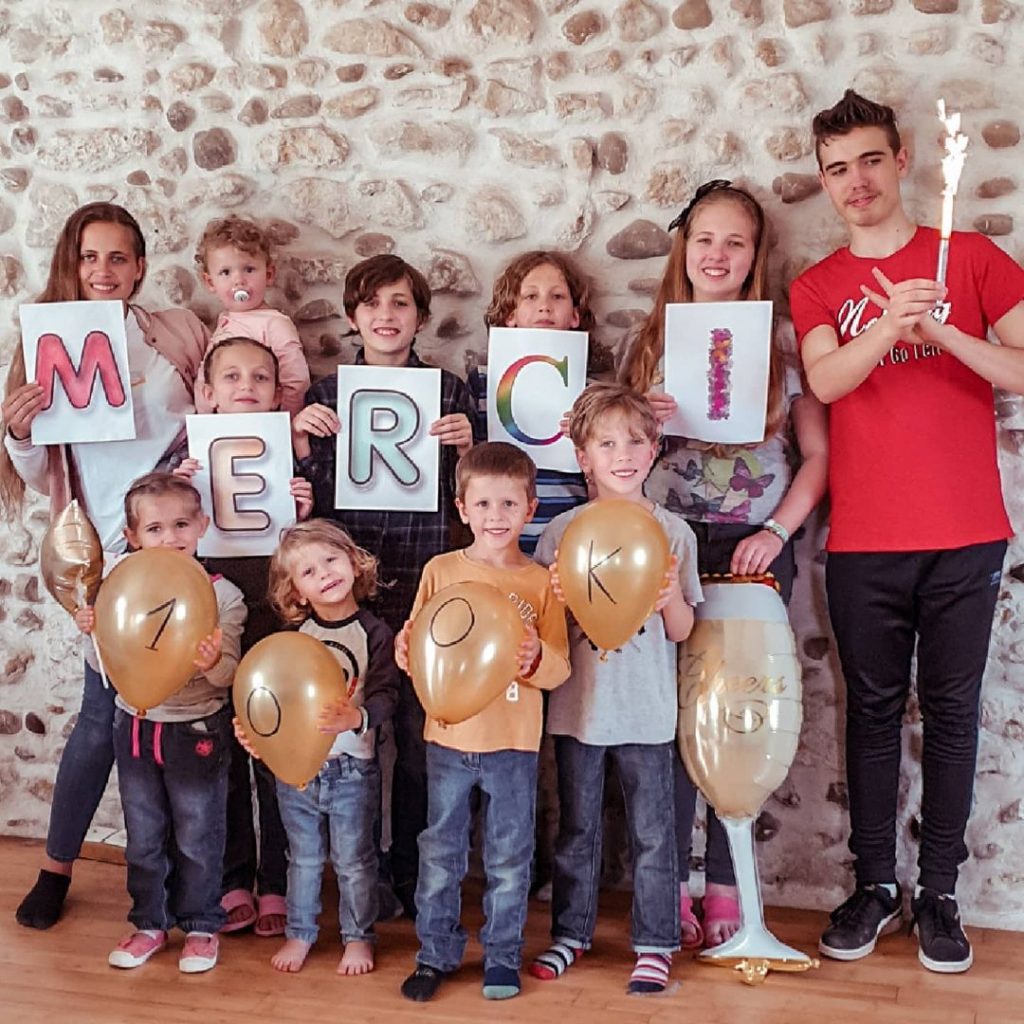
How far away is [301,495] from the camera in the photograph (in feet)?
9.02

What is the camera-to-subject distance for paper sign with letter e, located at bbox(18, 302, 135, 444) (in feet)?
9.05

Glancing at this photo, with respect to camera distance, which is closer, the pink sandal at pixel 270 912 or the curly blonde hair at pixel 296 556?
the curly blonde hair at pixel 296 556

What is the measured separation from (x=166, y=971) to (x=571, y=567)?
1.18 metres

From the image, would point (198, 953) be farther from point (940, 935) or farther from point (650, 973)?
point (940, 935)

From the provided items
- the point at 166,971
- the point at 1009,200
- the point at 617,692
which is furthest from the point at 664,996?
the point at 1009,200

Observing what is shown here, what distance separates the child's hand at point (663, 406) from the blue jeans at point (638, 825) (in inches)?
25.6

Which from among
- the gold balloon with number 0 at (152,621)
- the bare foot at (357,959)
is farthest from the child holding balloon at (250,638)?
the gold balloon with number 0 at (152,621)

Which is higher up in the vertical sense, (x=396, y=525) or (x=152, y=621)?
(x=396, y=525)

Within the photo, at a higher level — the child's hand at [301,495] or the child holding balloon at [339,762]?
the child's hand at [301,495]

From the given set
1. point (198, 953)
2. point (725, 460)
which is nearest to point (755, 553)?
point (725, 460)

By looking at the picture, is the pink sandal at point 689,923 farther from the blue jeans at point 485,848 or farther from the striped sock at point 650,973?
the blue jeans at point 485,848

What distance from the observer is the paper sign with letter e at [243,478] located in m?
2.71

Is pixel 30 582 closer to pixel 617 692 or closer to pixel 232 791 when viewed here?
pixel 232 791

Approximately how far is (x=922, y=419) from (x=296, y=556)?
4.16ft
